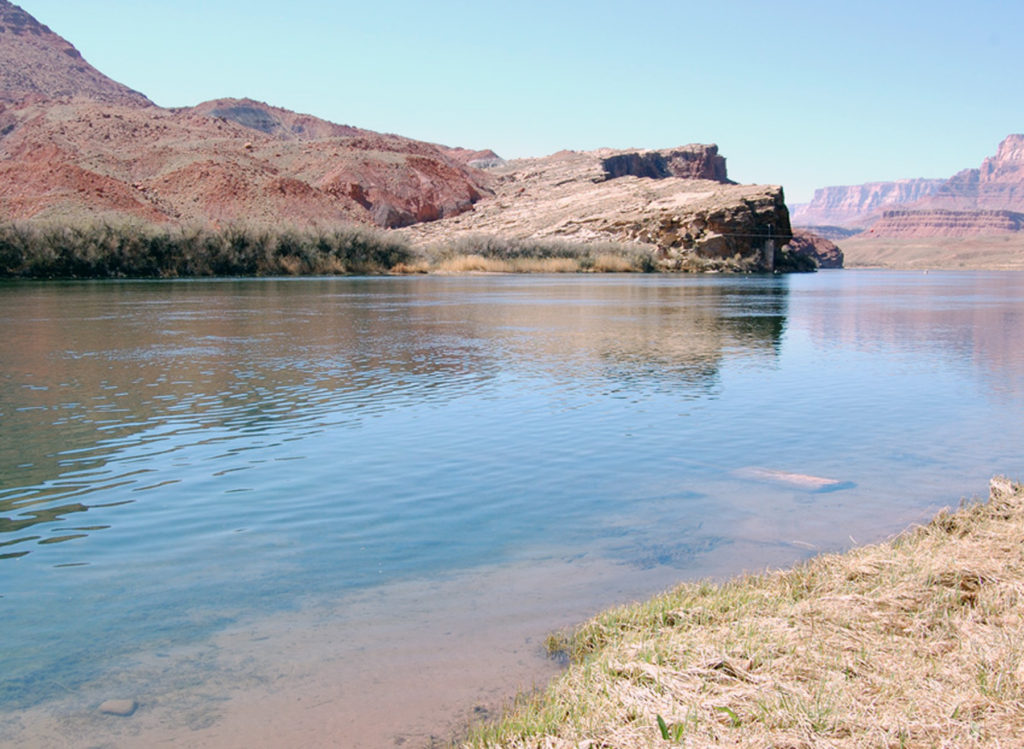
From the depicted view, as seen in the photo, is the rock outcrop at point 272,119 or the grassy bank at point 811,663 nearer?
the grassy bank at point 811,663

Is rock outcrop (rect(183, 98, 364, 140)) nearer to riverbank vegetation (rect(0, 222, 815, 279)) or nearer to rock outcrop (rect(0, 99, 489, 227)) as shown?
rock outcrop (rect(0, 99, 489, 227))

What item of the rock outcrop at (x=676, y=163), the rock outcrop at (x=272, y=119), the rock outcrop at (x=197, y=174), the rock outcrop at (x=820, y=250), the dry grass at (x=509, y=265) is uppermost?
the rock outcrop at (x=272, y=119)

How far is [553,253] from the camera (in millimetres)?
72375

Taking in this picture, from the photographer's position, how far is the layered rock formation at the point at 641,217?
75750 millimetres

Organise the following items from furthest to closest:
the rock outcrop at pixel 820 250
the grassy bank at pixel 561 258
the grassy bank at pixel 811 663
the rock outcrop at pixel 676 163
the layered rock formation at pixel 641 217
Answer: the rock outcrop at pixel 820 250 < the rock outcrop at pixel 676 163 < the layered rock formation at pixel 641 217 < the grassy bank at pixel 561 258 < the grassy bank at pixel 811 663

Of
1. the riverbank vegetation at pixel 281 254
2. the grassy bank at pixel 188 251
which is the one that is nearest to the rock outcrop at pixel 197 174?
the grassy bank at pixel 188 251

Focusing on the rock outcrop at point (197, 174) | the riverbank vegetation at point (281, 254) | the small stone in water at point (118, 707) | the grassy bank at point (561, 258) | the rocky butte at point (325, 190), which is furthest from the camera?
the rocky butte at point (325, 190)

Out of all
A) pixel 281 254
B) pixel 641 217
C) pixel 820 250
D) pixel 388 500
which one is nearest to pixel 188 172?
pixel 281 254

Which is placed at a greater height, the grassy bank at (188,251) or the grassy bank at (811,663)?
the grassy bank at (188,251)

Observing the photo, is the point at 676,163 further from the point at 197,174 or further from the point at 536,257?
the point at 197,174

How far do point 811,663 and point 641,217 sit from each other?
77.6m

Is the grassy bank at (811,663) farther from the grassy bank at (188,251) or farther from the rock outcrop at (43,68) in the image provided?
the rock outcrop at (43,68)

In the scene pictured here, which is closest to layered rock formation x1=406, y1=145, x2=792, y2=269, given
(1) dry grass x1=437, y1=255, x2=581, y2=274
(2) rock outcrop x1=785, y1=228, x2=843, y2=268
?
(1) dry grass x1=437, y1=255, x2=581, y2=274

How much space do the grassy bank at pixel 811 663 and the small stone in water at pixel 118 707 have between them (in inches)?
67.6
